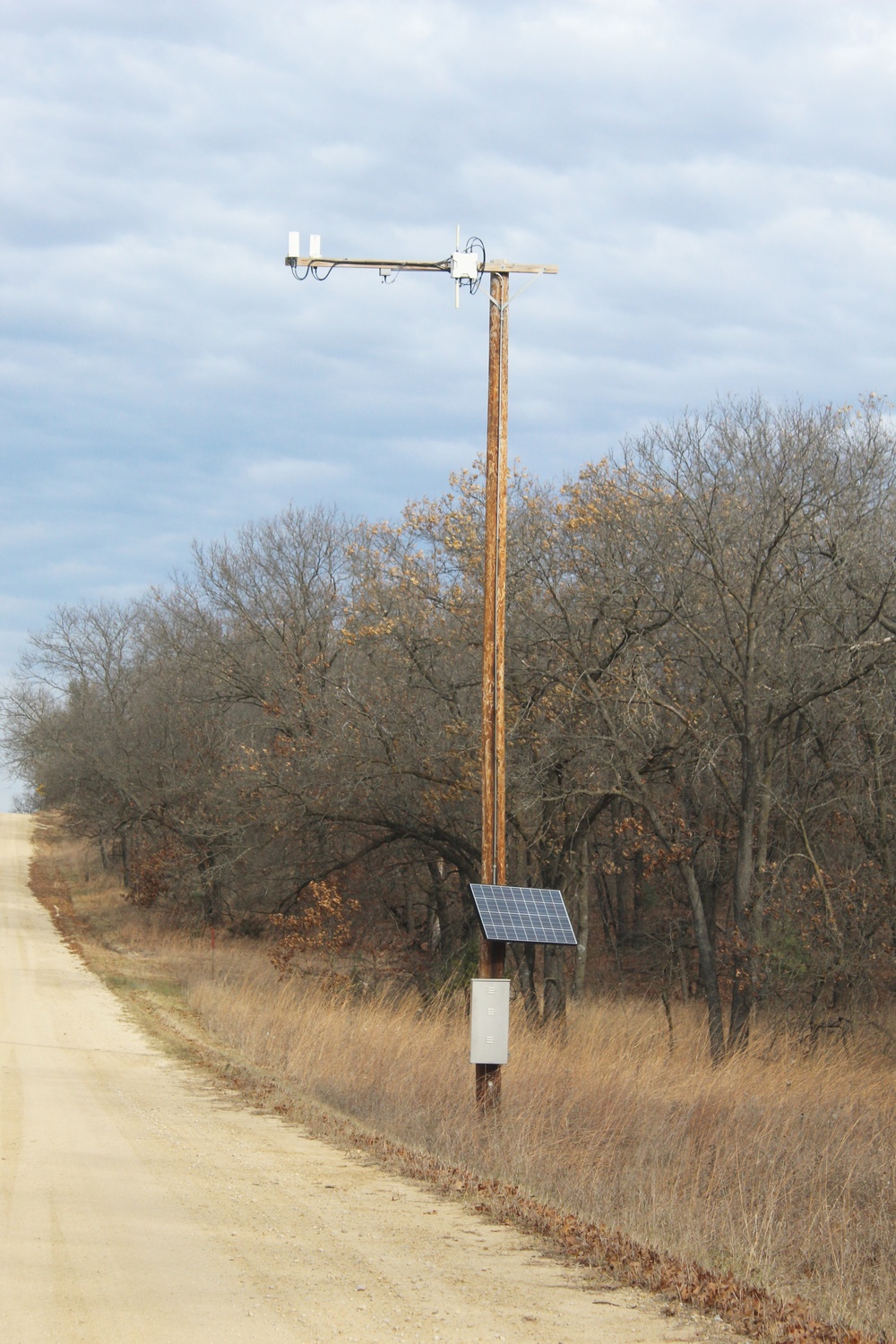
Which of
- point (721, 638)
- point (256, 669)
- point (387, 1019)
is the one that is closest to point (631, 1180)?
point (387, 1019)

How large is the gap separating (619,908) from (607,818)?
10507 mm

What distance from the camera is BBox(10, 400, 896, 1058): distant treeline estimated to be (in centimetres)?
1509

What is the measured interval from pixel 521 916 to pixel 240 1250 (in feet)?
12.9

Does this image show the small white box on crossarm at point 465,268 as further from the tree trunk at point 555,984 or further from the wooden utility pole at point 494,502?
the tree trunk at point 555,984

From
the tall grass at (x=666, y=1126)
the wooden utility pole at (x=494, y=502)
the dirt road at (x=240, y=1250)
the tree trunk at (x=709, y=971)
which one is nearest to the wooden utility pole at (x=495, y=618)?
the wooden utility pole at (x=494, y=502)

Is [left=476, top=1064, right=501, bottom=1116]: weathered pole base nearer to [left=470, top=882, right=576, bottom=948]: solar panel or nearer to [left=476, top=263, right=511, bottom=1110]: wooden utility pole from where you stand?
[left=476, top=263, right=511, bottom=1110]: wooden utility pole

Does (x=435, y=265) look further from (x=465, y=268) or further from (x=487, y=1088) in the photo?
(x=487, y=1088)

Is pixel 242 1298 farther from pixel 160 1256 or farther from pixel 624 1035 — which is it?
pixel 624 1035

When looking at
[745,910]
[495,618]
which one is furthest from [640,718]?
[495,618]

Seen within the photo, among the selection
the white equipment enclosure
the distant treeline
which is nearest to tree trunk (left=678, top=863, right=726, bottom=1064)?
the distant treeline

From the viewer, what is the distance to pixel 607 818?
2383 centimetres

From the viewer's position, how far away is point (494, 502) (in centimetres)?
1083

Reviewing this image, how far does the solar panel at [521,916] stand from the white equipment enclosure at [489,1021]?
0.44m

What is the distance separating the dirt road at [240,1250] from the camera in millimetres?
5191
